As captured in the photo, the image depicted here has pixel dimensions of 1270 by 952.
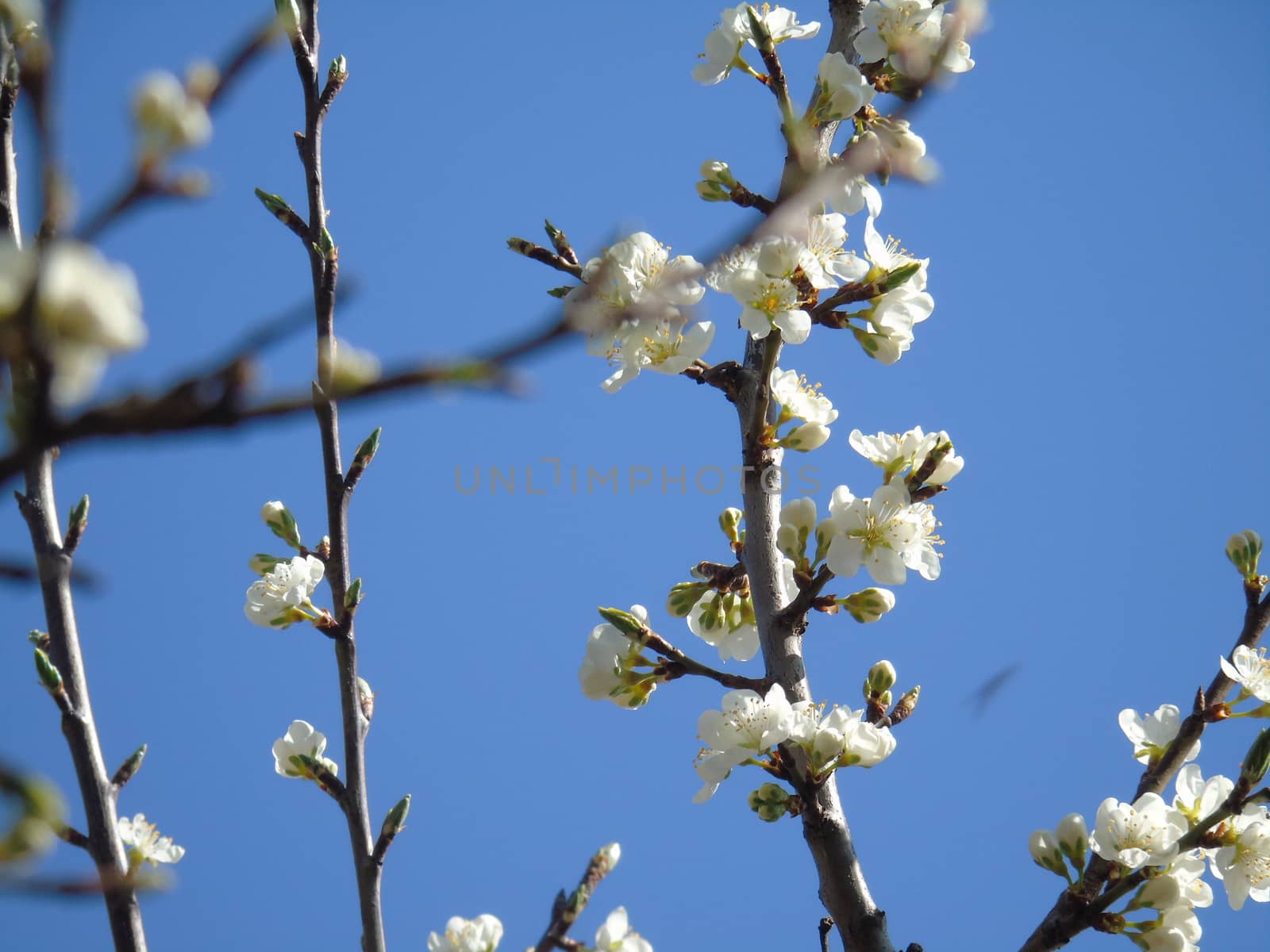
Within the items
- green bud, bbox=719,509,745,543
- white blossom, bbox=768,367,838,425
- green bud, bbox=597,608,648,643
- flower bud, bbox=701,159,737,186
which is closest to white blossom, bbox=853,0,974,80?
flower bud, bbox=701,159,737,186

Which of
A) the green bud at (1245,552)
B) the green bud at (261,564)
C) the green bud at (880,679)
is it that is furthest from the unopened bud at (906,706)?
the green bud at (261,564)

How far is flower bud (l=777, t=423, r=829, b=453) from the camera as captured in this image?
200 centimetres

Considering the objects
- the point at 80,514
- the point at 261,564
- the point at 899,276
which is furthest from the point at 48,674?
the point at 899,276

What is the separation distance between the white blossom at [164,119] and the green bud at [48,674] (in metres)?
1.16

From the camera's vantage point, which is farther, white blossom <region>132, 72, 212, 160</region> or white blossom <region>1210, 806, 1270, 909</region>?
white blossom <region>1210, 806, 1270, 909</region>

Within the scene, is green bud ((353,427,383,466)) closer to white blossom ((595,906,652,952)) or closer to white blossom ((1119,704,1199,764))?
white blossom ((595,906,652,952))

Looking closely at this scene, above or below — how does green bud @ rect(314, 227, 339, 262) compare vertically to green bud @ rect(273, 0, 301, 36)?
below

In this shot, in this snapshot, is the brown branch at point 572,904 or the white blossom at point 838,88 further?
the white blossom at point 838,88

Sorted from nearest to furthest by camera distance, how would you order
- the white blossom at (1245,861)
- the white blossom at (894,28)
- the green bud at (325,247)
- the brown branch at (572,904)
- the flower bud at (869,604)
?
the brown branch at (572,904)
the green bud at (325,247)
the white blossom at (1245,861)
the flower bud at (869,604)
the white blossom at (894,28)

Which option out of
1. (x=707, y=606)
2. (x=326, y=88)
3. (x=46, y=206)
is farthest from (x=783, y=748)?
(x=46, y=206)

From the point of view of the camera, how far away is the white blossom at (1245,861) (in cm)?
190

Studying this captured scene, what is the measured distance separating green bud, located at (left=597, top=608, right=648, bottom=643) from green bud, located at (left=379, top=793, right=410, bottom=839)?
0.49 meters

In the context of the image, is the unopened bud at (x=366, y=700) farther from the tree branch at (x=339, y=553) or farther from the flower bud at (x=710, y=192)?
the flower bud at (x=710, y=192)

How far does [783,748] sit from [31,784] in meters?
1.48
